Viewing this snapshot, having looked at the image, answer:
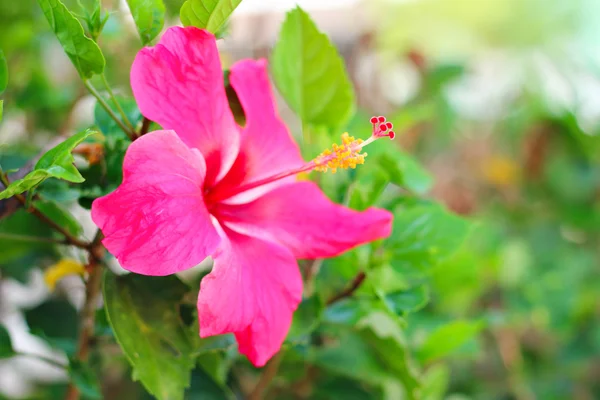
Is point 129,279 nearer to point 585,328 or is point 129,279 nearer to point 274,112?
point 274,112

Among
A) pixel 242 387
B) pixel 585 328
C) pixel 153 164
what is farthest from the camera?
pixel 585 328

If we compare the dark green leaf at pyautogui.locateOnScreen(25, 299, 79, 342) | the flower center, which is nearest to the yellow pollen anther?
the flower center

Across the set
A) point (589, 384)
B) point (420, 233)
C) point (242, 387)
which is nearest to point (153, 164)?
point (420, 233)

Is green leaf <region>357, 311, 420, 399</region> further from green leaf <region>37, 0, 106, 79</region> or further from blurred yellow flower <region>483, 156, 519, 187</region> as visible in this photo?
blurred yellow flower <region>483, 156, 519, 187</region>

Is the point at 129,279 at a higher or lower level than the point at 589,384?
higher

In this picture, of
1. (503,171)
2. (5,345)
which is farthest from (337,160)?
(503,171)
